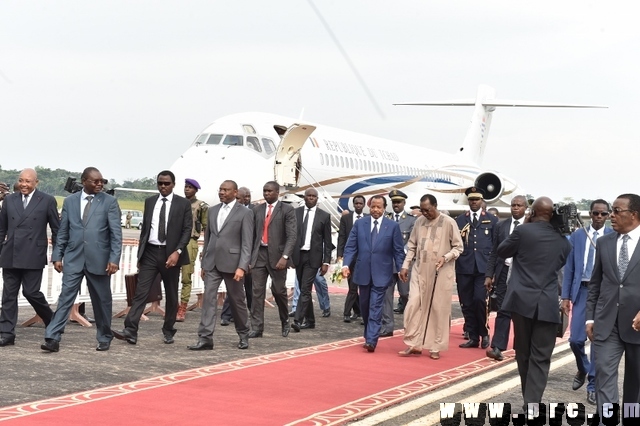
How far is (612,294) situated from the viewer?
7.00 meters

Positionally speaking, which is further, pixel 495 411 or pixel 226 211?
pixel 226 211

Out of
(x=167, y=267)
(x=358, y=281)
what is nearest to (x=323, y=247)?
(x=358, y=281)

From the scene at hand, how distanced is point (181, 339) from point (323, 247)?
9.95ft

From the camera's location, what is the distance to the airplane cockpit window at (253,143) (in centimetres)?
2234

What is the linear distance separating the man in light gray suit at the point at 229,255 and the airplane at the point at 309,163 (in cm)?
871

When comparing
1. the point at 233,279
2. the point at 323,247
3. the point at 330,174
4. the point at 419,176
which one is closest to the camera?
the point at 233,279

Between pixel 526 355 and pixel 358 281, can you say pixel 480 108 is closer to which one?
pixel 358 281

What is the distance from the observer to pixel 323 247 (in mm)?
14516

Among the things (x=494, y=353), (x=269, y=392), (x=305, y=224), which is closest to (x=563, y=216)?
(x=269, y=392)

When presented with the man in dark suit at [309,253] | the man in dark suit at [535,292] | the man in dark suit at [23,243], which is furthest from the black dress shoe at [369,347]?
the man in dark suit at [535,292]

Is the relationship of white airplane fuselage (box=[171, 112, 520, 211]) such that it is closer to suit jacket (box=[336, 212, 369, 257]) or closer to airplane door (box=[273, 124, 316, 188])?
airplane door (box=[273, 124, 316, 188])

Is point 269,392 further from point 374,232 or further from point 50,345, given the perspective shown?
point 374,232

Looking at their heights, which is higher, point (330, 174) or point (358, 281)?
point (330, 174)

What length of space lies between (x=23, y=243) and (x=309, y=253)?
4512 mm
